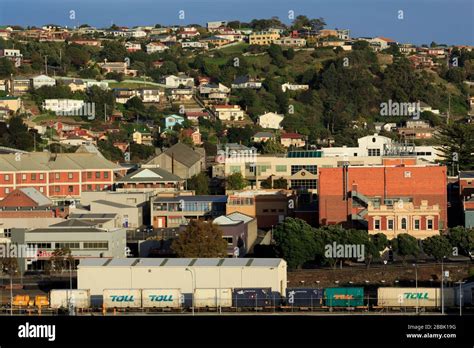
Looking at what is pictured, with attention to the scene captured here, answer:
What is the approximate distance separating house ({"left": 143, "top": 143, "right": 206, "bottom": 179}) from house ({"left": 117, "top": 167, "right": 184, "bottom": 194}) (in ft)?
10.1

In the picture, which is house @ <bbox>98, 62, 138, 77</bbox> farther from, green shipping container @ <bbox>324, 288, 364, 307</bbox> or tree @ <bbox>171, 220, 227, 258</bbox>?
green shipping container @ <bbox>324, 288, 364, 307</bbox>

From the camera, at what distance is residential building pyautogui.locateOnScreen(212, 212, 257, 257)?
101ft

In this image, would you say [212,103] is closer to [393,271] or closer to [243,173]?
[243,173]

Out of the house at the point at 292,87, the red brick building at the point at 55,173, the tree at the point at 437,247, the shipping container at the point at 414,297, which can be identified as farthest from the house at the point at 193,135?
the shipping container at the point at 414,297

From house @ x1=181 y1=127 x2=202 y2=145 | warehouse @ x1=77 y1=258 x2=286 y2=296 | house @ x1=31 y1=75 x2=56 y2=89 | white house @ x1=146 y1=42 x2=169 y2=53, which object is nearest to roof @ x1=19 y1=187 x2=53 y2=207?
warehouse @ x1=77 y1=258 x2=286 y2=296

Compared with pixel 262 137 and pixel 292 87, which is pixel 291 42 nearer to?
pixel 292 87

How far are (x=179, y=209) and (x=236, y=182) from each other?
413cm

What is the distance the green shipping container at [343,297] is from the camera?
24.9 meters

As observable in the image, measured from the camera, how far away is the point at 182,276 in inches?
1022

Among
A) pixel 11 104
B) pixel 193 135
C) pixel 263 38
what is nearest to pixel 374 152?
pixel 193 135

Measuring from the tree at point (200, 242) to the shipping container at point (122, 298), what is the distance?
3566mm

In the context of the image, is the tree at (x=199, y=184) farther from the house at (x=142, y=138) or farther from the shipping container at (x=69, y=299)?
the shipping container at (x=69, y=299)

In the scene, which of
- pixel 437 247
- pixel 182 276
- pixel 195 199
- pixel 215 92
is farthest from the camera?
pixel 215 92

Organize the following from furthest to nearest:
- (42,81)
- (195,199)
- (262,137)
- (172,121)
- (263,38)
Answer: (263,38) < (42,81) < (172,121) < (262,137) < (195,199)
